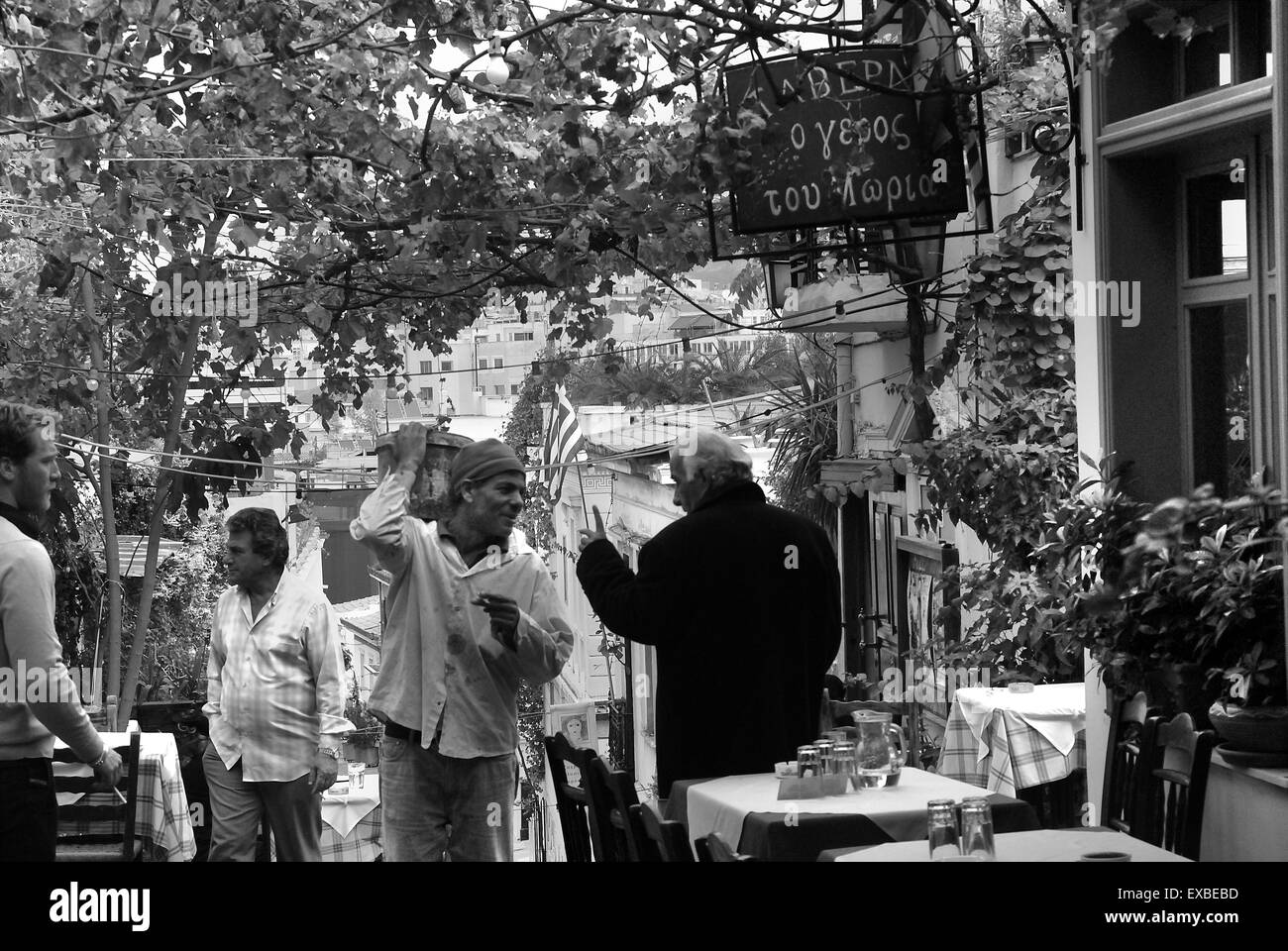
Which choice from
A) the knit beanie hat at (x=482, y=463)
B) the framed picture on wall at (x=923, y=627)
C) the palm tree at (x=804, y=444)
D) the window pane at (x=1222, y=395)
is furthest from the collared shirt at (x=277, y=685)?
the palm tree at (x=804, y=444)

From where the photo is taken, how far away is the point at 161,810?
5602 mm

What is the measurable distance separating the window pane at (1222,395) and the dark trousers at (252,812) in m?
3.22

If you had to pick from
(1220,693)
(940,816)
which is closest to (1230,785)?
(1220,693)

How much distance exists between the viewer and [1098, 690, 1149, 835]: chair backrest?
4.36 metres

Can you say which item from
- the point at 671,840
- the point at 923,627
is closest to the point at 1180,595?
the point at 671,840

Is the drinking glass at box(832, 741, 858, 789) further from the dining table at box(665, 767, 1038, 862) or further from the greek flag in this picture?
the greek flag

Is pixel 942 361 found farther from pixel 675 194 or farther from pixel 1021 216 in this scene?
pixel 675 194

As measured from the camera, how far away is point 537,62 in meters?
5.66

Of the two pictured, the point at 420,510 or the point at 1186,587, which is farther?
the point at 420,510

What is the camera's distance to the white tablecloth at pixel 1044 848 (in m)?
3.19

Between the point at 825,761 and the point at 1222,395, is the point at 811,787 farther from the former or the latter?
the point at 1222,395

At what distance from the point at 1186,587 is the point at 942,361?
3.78 meters

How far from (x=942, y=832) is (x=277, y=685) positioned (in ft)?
9.41
